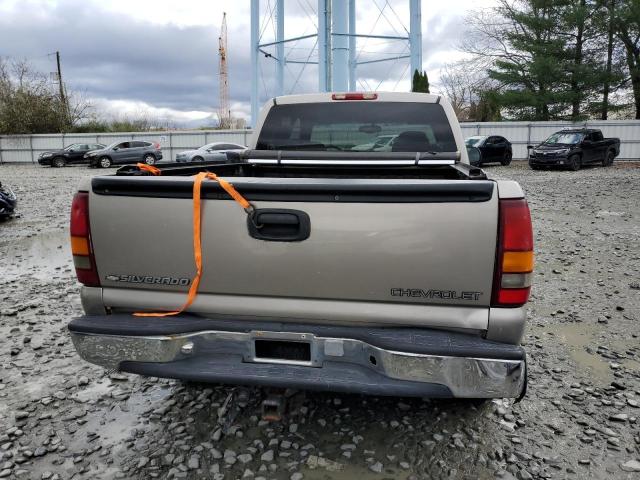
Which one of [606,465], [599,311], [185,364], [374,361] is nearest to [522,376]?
[374,361]

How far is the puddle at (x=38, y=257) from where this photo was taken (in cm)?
655

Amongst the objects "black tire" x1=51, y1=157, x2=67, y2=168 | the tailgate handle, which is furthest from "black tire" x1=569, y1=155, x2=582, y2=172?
"black tire" x1=51, y1=157, x2=67, y2=168

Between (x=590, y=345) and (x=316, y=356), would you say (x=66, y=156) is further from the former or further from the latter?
(x=316, y=356)

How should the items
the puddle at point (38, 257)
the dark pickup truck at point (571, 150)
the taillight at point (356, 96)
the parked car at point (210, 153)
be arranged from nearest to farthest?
the taillight at point (356, 96)
the puddle at point (38, 257)
the dark pickup truck at point (571, 150)
the parked car at point (210, 153)

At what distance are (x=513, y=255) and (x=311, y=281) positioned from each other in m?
0.95

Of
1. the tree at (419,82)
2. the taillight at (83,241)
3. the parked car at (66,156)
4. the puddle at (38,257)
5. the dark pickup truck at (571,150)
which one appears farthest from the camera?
the tree at (419,82)

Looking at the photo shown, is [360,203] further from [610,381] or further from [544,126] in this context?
[544,126]

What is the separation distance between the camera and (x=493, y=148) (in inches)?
965

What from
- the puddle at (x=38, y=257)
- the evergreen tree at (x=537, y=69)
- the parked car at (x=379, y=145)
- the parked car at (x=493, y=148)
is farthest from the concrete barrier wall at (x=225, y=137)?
the parked car at (x=379, y=145)

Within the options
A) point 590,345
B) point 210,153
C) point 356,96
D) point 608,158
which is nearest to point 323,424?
point 590,345

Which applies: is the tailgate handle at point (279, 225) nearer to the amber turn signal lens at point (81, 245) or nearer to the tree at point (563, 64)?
the amber turn signal lens at point (81, 245)

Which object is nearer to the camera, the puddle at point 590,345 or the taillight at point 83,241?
the taillight at point 83,241

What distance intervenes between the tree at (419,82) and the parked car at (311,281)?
30018 mm

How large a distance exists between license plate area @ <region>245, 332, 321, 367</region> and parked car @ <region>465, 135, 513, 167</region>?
910 inches
